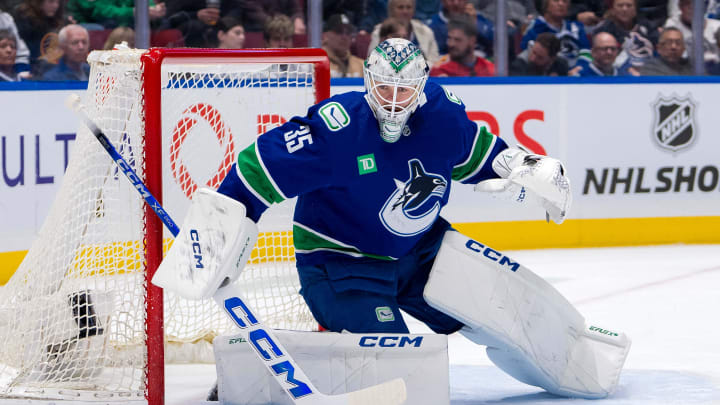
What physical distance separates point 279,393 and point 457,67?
2894 millimetres

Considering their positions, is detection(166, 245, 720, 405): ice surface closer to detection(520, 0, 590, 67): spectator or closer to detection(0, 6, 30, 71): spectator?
detection(520, 0, 590, 67): spectator

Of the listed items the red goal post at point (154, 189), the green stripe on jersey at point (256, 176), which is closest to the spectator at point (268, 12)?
the red goal post at point (154, 189)

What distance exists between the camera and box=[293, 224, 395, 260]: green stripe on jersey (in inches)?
102

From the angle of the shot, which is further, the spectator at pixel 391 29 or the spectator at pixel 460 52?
the spectator at pixel 460 52

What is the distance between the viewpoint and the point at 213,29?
15.3ft

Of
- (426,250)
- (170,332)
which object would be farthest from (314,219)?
(170,332)

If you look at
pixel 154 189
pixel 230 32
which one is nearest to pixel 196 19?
pixel 230 32

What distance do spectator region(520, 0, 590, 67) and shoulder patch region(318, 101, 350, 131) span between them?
9.84 ft

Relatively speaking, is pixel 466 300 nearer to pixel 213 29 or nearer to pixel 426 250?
pixel 426 250

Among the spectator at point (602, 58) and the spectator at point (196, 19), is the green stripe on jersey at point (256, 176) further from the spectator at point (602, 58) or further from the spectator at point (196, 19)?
the spectator at point (602, 58)

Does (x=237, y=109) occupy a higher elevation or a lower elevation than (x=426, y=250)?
higher

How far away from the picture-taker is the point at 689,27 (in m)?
5.46

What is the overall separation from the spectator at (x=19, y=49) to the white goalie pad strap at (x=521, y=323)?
236cm

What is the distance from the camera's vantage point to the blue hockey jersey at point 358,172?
93.2 inches
